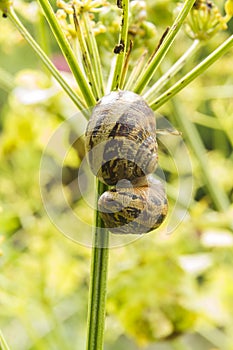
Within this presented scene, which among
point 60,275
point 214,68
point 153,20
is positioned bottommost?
point 60,275

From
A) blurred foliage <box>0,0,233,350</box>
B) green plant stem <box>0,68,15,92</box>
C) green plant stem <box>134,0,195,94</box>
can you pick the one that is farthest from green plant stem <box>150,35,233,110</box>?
green plant stem <box>0,68,15,92</box>

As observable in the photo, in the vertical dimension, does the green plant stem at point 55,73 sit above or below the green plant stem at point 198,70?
above

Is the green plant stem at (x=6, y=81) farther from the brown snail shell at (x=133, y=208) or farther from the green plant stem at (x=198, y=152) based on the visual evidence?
the brown snail shell at (x=133, y=208)

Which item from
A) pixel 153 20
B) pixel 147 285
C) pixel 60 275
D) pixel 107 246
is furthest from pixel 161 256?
pixel 107 246

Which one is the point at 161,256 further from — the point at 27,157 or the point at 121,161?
the point at 121,161

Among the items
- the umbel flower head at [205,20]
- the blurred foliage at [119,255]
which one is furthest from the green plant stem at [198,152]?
the umbel flower head at [205,20]

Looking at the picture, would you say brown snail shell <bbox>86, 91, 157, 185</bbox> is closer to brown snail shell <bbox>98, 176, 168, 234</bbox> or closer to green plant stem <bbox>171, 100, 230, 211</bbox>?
brown snail shell <bbox>98, 176, 168, 234</bbox>
